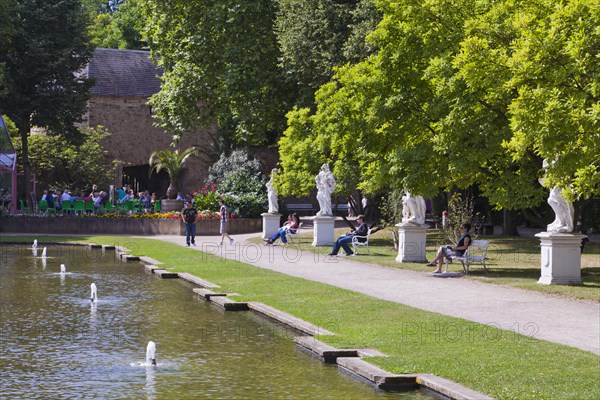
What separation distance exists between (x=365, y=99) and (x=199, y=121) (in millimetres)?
23097

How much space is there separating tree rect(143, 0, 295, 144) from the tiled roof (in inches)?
457

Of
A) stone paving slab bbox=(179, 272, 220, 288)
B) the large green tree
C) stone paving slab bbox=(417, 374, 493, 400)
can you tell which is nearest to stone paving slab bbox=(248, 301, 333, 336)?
stone paving slab bbox=(417, 374, 493, 400)

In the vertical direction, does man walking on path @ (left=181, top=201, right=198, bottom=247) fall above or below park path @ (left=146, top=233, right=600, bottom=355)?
above

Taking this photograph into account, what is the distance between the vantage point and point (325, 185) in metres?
33.6

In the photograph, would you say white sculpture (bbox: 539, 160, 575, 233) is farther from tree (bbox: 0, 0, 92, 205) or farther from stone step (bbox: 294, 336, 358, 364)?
tree (bbox: 0, 0, 92, 205)

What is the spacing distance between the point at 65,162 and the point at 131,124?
5.01m

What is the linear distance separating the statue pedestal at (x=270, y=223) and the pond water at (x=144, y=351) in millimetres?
16711

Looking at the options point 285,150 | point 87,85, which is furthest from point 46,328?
point 87,85

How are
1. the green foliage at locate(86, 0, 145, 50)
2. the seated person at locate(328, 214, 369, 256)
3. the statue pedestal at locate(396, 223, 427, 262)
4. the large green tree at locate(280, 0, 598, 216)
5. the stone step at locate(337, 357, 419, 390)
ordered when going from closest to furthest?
the stone step at locate(337, 357, 419, 390)
the large green tree at locate(280, 0, 598, 216)
the statue pedestal at locate(396, 223, 427, 262)
the seated person at locate(328, 214, 369, 256)
the green foliage at locate(86, 0, 145, 50)

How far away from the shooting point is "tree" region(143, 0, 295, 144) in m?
43.9

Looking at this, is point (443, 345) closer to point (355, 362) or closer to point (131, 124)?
point (355, 362)

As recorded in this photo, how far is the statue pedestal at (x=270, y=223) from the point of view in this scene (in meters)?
37.7

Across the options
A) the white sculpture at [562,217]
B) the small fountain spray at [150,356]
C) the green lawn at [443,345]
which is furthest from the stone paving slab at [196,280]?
the small fountain spray at [150,356]

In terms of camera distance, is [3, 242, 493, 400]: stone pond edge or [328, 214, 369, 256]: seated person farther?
[328, 214, 369, 256]: seated person
